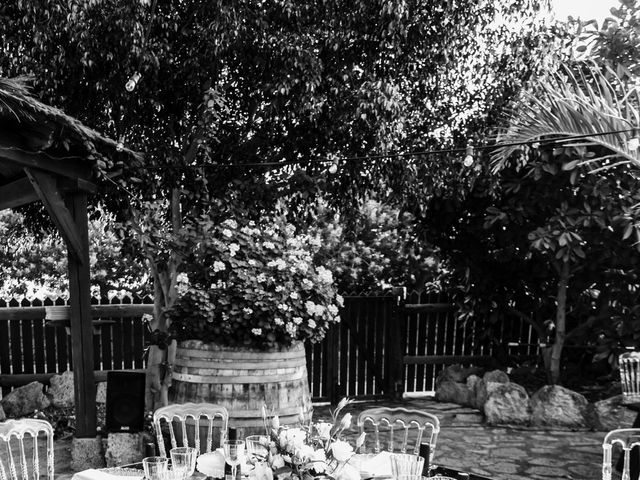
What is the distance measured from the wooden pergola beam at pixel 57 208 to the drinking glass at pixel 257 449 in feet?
10.4

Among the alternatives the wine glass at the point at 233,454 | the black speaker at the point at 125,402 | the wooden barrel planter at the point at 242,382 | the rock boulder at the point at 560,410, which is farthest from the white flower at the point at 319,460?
the rock boulder at the point at 560,410

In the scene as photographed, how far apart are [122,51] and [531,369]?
20.2 feet

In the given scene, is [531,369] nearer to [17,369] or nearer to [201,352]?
[201,352]

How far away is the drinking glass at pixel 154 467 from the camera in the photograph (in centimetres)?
263

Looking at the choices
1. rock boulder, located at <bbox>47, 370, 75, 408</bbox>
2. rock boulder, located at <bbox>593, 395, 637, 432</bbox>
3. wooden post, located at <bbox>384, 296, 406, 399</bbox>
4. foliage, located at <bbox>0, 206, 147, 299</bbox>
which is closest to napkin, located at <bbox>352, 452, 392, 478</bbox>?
rock boulder, located at <bbox>593, 395, 637, 432</bbox>

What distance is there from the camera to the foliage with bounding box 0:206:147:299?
39.5 feet

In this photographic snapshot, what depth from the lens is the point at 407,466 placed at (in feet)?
8.63

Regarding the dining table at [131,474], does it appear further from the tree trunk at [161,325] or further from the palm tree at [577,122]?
the tree trunk at [161,325]

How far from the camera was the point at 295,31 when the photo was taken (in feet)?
20.3

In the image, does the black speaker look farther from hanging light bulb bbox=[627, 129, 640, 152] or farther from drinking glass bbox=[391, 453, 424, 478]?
hanging light bulb bbox=[627, 129, 640, 152]

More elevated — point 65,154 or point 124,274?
point 65,154

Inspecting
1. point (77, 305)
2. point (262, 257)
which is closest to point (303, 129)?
point (262, 257)

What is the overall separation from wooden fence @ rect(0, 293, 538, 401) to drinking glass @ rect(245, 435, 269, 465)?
18.6 feet

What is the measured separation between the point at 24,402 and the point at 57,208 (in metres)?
3.22
